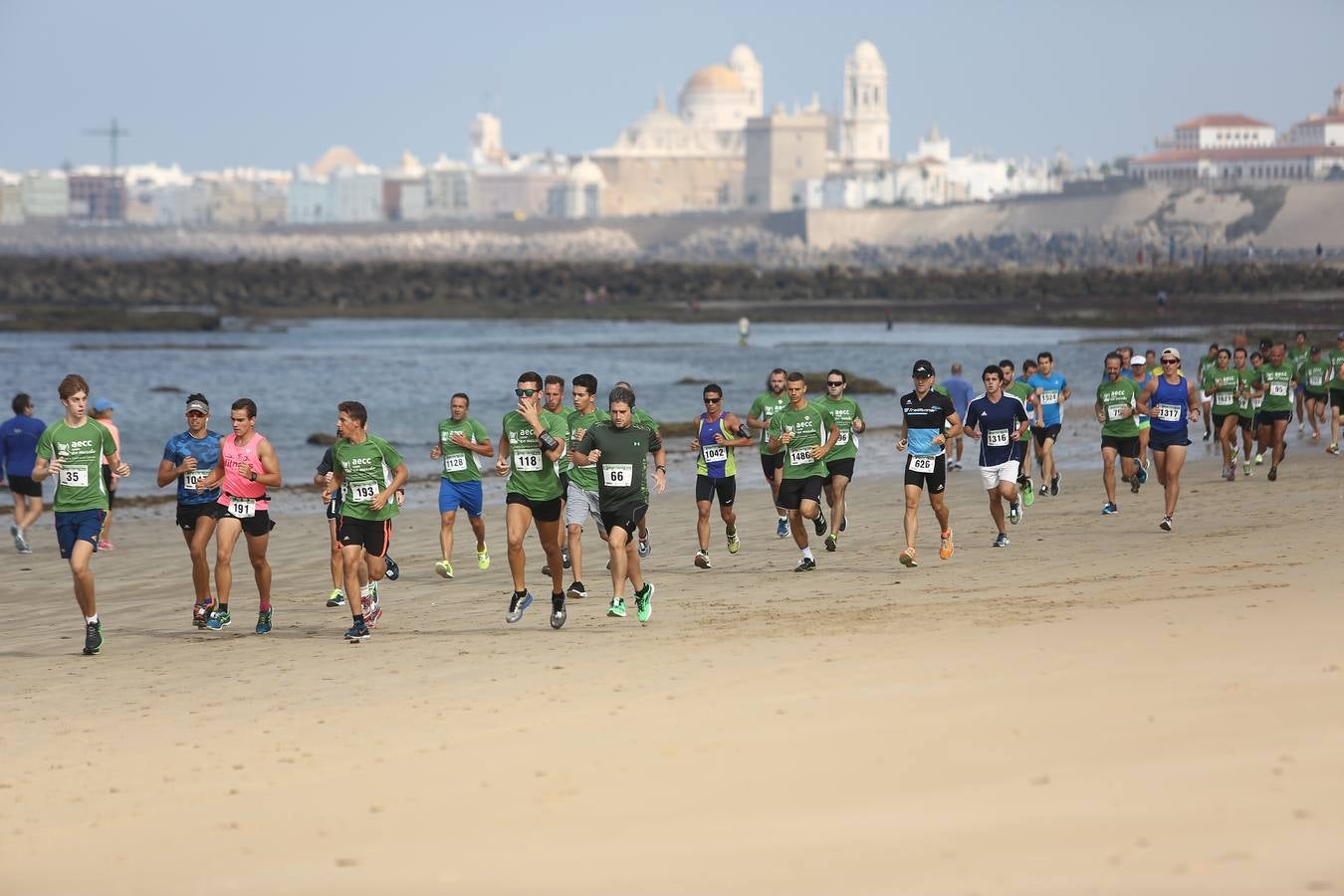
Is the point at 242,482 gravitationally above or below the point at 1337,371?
below

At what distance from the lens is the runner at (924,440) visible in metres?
12.6

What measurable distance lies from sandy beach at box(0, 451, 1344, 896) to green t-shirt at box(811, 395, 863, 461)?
145cm

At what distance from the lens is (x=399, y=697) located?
8875mm

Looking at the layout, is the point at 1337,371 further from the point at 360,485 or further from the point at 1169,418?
the point at 360,485

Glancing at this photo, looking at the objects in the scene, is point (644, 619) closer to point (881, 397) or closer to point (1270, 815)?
point (1270, 815)

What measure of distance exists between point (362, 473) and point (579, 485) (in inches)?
57.9

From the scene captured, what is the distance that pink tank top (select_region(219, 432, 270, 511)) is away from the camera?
10.8m

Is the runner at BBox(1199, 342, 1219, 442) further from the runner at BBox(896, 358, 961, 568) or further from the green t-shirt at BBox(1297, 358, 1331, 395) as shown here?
the runner at BBox(896, 358, 961, 568)

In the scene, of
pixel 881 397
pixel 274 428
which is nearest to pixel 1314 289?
pixel 881 397

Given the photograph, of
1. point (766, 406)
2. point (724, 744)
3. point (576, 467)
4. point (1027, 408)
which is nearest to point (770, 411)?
point (766, 406)

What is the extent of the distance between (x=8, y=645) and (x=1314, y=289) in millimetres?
67647

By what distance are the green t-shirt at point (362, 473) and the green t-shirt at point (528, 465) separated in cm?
69

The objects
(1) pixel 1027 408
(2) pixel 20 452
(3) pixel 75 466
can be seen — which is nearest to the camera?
(3) pixel 75 466

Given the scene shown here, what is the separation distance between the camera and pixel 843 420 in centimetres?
1330
